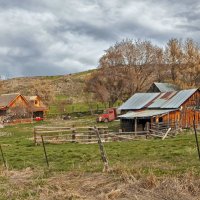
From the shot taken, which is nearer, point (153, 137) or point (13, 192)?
point (13, 192)

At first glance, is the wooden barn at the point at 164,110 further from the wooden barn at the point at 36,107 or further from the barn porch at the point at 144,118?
the wooden barn at the point at 36,107

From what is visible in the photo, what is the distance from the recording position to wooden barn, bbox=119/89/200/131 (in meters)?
39.6

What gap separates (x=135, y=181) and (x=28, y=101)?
210ft

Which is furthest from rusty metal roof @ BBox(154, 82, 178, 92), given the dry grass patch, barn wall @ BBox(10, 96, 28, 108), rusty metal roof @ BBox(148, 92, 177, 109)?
the dry grass patch

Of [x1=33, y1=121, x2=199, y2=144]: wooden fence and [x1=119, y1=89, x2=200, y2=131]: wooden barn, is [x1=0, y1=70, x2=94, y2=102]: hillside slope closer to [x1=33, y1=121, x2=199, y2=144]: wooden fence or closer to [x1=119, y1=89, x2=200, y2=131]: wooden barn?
[x1=119, y1=89, x2=200, y2=131]: wooden barn

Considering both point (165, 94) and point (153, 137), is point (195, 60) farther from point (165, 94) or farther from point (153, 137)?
point (153, 137)

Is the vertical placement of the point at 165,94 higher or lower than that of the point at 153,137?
higher

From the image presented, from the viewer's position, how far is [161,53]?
74.6m

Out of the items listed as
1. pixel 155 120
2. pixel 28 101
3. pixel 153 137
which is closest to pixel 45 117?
pixel 28 101

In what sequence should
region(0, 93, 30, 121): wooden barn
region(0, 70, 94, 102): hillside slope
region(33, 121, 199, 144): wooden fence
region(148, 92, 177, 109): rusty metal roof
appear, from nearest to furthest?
region(33, 121, 199, 144): wooden fence → region(148, 92, 177, 109): rusty metal roof → region(0, 93, 30, 121): wooden barn → region(0, 70, 94, 102): hillside slope

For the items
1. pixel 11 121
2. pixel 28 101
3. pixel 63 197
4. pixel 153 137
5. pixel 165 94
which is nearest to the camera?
pixel 63 197

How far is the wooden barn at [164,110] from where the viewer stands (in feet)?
130

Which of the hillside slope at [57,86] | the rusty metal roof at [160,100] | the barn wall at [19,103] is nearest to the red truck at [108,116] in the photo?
the rusty metal roof at [160,100]

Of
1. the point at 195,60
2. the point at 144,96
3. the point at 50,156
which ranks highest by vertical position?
the point at 195,60
